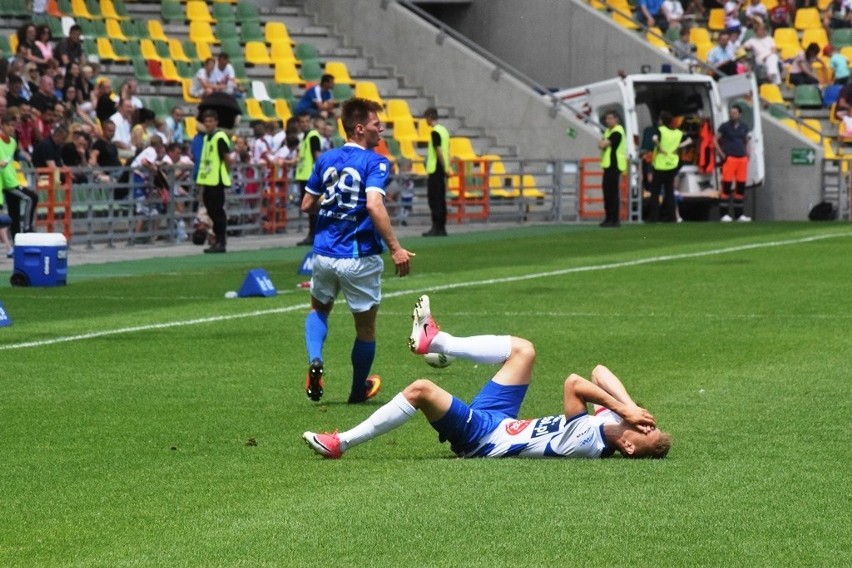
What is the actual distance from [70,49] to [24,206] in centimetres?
673

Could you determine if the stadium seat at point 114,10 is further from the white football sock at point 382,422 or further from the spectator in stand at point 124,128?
the white football sock at point 382,422

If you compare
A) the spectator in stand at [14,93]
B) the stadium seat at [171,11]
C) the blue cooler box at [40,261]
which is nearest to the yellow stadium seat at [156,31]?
the stadium seat at [171,11]

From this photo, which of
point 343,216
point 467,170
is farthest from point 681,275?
point 467,170

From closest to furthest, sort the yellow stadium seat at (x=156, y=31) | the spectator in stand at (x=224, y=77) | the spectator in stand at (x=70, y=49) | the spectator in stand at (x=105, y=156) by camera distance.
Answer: the spectator in stand at (x=105, y=156), the spectator in stand at (x=70, y=49), the spectator in stand at (x=224, y=77), the yellow stadium seat at (x=156, y=31)

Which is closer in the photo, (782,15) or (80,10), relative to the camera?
(80,10)

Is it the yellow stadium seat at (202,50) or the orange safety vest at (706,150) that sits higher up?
the yellow stadium seat at (202,50)

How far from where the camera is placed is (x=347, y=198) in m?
11.9

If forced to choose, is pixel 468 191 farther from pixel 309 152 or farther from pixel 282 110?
pixel 309 152

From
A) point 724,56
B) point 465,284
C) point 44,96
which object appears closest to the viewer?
point 465,284

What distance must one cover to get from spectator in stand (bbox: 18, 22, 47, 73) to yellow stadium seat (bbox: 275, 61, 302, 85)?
8180 mm

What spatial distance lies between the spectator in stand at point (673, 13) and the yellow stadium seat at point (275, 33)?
31.3ft

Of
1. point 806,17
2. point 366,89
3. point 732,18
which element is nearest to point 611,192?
point 366,89

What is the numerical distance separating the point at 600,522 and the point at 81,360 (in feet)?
23.7

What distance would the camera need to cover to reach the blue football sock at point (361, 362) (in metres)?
12.1
